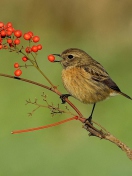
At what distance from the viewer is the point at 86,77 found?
20.2 feet

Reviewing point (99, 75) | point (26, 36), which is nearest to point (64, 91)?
point (99, 75)

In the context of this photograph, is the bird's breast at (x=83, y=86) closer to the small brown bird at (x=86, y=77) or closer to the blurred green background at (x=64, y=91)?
the small brown bird at (x=86, y=77)

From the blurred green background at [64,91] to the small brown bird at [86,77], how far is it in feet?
7.78

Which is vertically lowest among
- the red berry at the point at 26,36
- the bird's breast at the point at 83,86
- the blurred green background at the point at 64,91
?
the red berry at the point at 26,36

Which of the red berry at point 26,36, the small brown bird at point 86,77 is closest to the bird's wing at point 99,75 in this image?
the small brown bird at point 86,77

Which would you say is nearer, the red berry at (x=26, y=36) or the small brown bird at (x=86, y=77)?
the red berry at (x=26, y=36)

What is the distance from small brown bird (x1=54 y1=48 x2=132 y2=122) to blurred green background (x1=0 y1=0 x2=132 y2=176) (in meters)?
2.37

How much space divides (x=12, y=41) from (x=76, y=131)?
19.7ft

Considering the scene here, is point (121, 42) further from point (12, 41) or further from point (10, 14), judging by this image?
point (12, 41)

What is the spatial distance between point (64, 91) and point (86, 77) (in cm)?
494

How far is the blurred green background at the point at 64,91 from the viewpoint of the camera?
8.85m

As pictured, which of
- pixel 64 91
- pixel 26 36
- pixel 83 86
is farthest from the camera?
pixel 64 91

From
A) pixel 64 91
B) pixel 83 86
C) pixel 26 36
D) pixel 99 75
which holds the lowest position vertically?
pixel 26 36

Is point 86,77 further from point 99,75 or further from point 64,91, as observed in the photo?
point 64,91
